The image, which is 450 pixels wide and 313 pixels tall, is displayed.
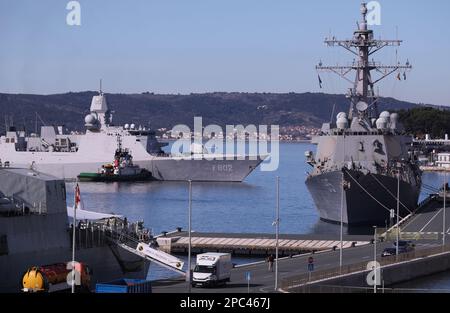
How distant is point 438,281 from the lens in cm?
3591

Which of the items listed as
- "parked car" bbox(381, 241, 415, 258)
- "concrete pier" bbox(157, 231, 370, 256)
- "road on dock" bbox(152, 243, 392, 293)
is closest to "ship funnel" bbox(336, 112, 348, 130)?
"concrete pier" bbox(157, 231, 370, 256)

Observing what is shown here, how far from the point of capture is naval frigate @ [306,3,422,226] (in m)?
57.0

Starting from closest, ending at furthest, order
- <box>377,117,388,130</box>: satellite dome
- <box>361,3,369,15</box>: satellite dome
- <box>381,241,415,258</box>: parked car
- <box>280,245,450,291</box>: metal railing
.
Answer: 1. <box>280,245,450,291</box>: metal railing
2. <box>381,241,415,258</box>: parked car
3. <box>377,117,388,130</box>: satellite dome
4. <box>361,3,369,15</box>: satellite dome

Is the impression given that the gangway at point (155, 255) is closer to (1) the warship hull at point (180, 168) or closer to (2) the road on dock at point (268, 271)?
(2) the road on dock at point (268, 271)

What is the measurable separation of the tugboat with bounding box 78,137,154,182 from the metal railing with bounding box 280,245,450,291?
66.4 meters

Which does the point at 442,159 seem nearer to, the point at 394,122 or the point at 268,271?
the point at 394,122

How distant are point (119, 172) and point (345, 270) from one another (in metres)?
73.8

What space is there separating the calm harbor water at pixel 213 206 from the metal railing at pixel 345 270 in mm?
1206

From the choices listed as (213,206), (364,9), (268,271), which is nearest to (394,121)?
(364,9)

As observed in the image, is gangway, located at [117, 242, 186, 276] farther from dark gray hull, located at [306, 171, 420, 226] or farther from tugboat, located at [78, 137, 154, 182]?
tugboat, located at [78, 137, 154, 182]

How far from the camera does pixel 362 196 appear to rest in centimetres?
5719

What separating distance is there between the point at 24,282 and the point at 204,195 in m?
62.8
